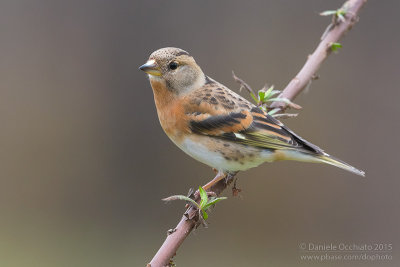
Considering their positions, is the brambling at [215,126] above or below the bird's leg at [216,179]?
above

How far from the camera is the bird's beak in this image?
3.43 m

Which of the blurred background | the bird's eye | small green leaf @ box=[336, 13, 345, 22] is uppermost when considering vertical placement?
small green leaf @ box=[336, 13, 345, 22]

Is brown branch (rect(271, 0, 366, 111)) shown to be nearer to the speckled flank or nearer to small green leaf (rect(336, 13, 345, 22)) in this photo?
small green leaf (rect(336, 13, 345, 22))

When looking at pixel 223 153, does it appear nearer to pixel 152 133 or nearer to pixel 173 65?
pixel 173 65

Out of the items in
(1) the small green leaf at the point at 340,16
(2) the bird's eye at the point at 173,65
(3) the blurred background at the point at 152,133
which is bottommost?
(3) the blurred background at the point at 152,133

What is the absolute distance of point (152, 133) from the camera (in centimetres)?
729

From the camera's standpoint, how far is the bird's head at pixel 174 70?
138 inches

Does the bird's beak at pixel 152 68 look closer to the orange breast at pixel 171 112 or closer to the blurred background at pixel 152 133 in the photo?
the orange breast at pixel 171 112

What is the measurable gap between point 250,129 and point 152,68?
74 centimetres

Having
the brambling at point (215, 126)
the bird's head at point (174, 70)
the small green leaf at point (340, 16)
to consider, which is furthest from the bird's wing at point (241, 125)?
the small green leaf at point (340, 16)

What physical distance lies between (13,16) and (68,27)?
82 cm

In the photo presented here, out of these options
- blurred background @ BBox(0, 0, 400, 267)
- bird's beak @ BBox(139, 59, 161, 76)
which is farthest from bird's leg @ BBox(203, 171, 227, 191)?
blurred background @ BBox(0, 0, 400, 267)

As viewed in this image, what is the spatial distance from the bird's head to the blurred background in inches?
124

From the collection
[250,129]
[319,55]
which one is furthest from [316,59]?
[250,129]
